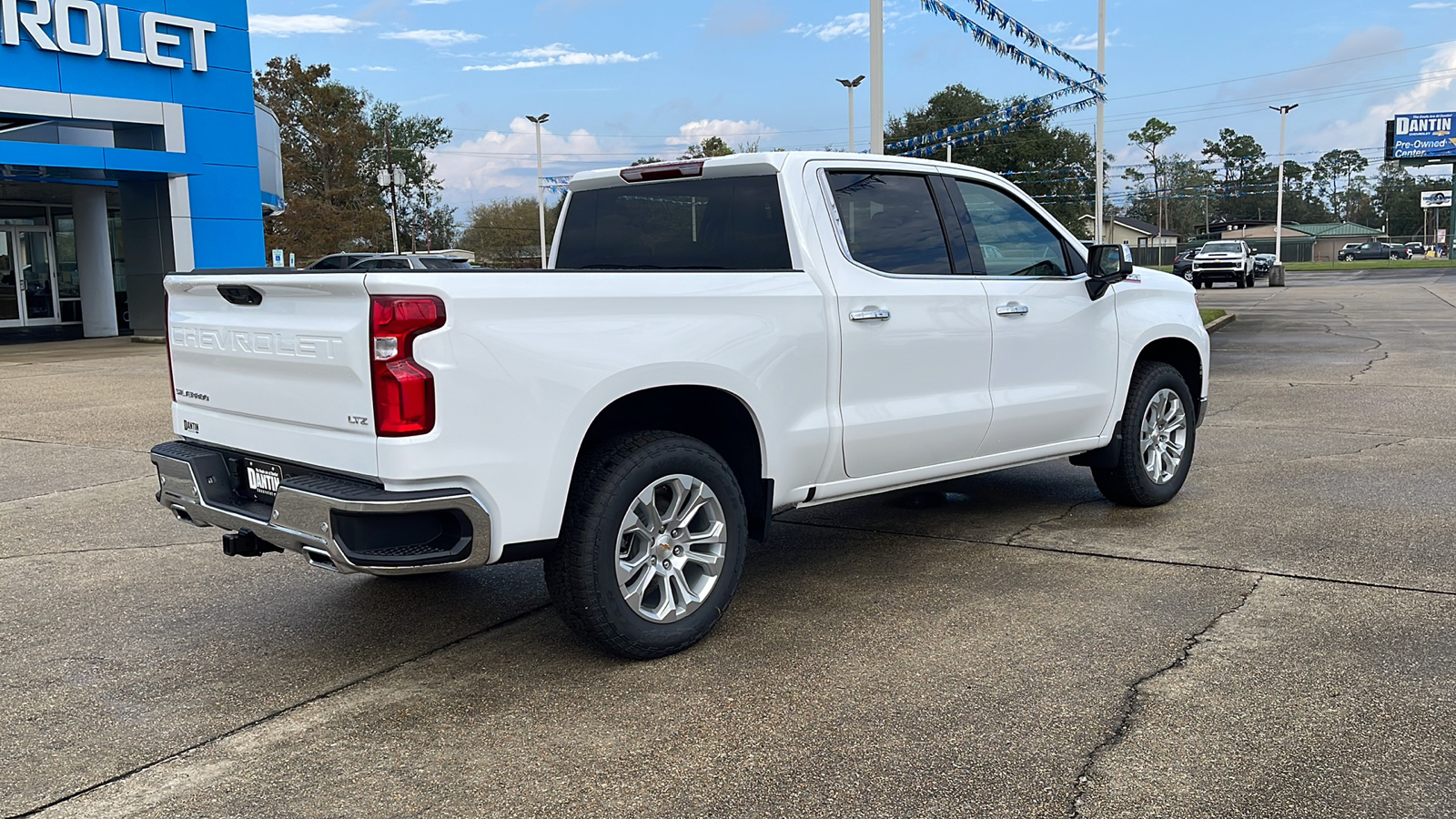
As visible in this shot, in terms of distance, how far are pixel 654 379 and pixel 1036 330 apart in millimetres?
2398

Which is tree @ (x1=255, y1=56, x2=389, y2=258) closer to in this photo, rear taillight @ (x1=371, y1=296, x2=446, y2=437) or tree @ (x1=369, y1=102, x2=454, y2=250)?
tree @ (x1=369, y1=102, x2=454, y2=250)

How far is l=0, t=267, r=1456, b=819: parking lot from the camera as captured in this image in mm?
3330

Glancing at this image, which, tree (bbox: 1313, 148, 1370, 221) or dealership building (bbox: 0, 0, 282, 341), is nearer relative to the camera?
dealership building (bbox: 0, 0, 282, 341)

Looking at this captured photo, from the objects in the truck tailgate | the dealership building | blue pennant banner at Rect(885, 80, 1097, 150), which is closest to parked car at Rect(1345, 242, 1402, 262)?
blue pennant banner at Rect(885, 80, 1097, 150)

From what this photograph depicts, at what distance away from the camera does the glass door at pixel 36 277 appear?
29.0 meters

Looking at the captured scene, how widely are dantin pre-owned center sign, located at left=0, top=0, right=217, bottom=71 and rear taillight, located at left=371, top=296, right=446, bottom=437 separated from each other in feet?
68.3

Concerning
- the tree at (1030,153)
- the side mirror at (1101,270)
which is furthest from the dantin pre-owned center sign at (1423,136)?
the side mirror at (1101,270)

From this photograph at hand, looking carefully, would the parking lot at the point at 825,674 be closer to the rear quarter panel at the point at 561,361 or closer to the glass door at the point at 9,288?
the rear quarter panel at the point at 561,361

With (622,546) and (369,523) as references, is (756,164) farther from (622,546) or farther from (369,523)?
(369,523)

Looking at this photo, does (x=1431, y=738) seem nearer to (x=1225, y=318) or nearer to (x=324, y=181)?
(x=1225, y=318)

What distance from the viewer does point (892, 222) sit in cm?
537

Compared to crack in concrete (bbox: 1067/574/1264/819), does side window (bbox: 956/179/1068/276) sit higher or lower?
higher

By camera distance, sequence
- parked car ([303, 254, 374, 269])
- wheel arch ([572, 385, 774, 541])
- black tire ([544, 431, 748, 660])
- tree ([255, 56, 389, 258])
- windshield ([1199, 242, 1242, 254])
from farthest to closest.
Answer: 1. tree ([255, 56, 389, 258])
2. windshield ([1199, 242, 1242, 254])
3. parked car ([303, 254, 374, 269])
4. wheel arch ([572, 385, 774, 541])
5. black tire ([544, 431, 748, 660])

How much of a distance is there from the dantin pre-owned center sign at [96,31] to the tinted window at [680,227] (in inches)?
752
